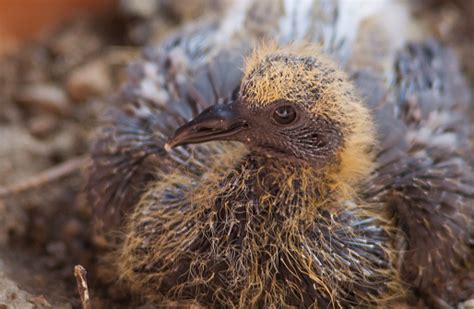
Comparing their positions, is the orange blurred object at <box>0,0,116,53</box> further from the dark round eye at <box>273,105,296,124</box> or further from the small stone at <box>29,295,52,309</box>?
the dark round eye at <box>273,105,296,124</box>

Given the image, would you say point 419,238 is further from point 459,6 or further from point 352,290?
point 459,6

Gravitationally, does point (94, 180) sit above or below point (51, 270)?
above

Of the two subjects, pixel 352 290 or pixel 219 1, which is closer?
pixel 352 290

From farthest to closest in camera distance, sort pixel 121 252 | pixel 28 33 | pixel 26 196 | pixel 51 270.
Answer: pixel 28 33, pixel 26 196, pixel 51 270, pixel 121 252

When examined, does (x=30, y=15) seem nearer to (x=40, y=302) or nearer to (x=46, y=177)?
(x=46, y=177)

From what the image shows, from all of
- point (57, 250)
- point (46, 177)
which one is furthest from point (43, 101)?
point (57, 250)

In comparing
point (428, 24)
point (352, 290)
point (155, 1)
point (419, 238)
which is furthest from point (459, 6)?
point (352, 290)

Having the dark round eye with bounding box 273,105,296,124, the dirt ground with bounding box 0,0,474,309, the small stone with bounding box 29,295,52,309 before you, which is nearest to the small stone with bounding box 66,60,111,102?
the dirt ground with bounding box 0,0,474,309

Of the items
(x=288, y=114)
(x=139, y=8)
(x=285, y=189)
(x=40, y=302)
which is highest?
(x=139, y=8)
